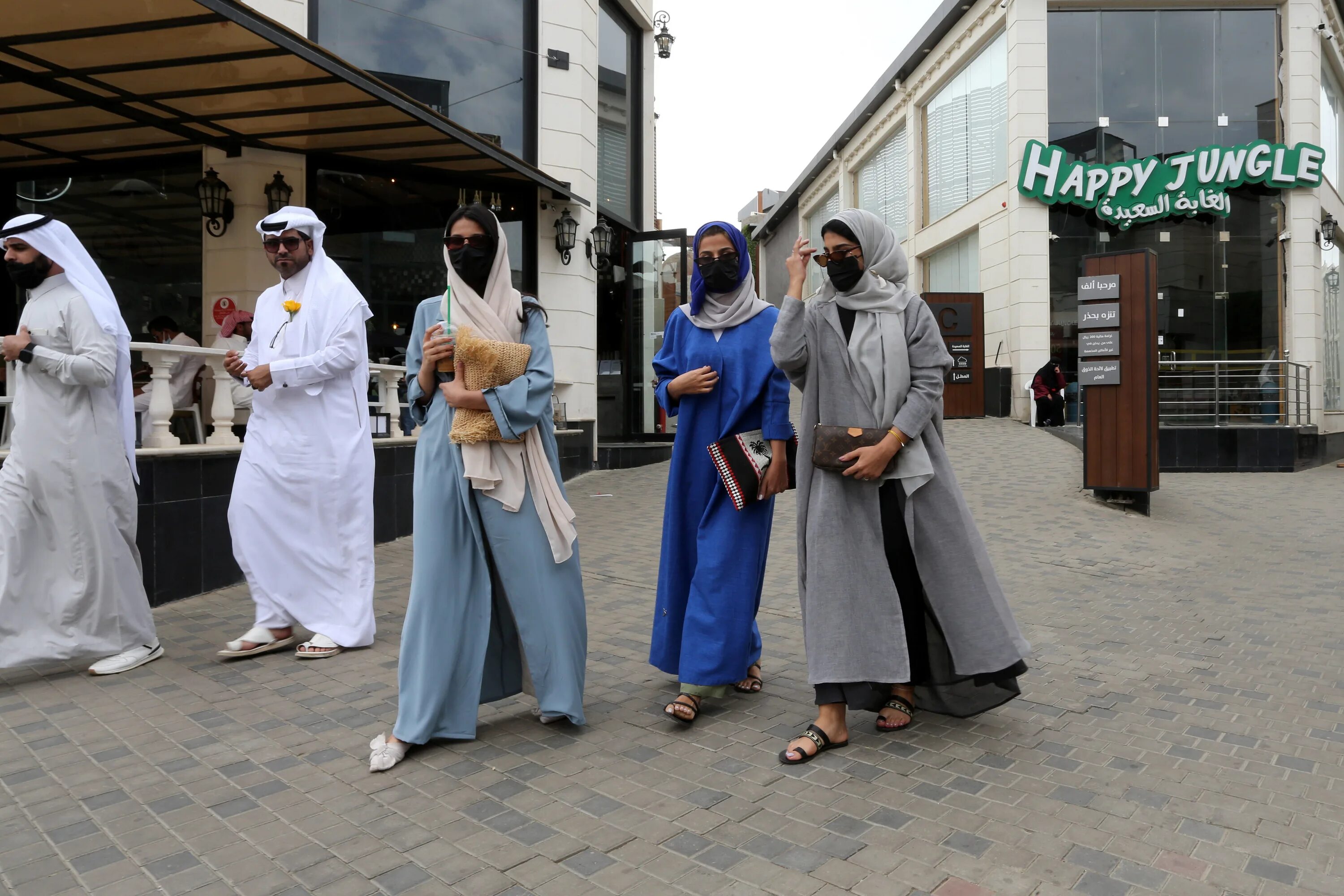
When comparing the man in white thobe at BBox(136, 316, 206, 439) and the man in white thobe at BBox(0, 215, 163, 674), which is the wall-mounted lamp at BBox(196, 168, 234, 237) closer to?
the man in white thobe at BBox(136, 316, 206, 439)

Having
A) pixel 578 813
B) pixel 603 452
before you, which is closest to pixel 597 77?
pixel 603 452

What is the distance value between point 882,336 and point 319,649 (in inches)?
134

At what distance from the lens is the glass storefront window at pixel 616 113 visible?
612 inches

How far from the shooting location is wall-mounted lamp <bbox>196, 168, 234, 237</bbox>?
34.0ft

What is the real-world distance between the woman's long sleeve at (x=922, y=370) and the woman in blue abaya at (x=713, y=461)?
1.97 ft

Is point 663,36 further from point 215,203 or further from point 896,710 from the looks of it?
point 896,710

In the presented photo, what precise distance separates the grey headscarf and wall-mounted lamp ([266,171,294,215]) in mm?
9007

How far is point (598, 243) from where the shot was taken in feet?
45.6

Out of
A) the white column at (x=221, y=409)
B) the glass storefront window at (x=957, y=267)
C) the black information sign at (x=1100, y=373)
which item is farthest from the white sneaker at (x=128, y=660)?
the glass storefront window at (x=957, y=267)

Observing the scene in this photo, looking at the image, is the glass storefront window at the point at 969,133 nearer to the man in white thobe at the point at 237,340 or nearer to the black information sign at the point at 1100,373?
the black information sign at the point at 1100,373

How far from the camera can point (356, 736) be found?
12.0 ft

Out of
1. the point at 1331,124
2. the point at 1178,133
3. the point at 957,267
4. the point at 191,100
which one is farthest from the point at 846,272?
the point at 1331,124

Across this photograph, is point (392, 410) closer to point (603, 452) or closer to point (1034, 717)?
point (603, 452)

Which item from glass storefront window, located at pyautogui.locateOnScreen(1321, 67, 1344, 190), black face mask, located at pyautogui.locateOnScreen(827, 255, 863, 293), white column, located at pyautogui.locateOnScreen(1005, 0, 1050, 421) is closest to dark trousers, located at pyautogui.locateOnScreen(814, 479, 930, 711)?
black face mask, located at pyautogui.locateOnScreen(827, 255, 863, 293)
